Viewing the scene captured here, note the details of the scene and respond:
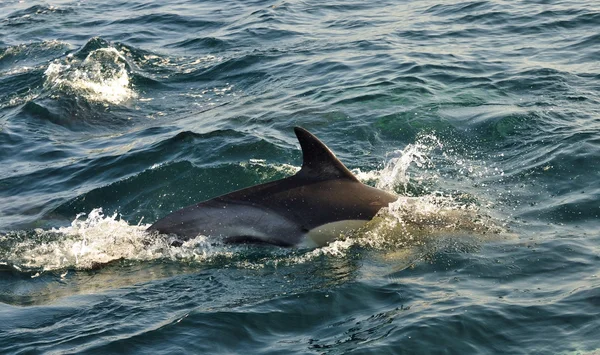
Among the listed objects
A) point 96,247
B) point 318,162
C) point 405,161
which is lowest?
point 96,247

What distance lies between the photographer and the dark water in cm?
841

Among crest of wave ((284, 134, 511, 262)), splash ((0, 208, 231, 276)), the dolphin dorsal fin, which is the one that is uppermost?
the dolphin dorsal fin

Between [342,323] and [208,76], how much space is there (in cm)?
1208

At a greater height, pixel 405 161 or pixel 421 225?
pixel 405 161

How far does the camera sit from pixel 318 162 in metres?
10.2

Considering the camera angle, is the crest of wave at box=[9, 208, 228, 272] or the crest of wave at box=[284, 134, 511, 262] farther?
the crest of wave at box=[9, 208, 228, 272]

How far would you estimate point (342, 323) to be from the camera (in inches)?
328

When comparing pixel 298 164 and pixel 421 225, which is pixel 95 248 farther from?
→ pixel 421 225

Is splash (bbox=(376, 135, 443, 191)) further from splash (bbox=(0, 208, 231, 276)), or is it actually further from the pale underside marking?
splash (bbox=(0, 208, 231, 276))

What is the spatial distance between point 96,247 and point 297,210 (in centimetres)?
260

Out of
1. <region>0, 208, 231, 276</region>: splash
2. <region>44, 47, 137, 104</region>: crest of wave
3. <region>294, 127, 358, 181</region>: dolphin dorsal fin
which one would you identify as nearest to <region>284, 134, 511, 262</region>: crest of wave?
<region>294, 127, 358, 181</region>: dolphin dorsal fin

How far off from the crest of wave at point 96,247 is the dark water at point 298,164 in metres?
0.03

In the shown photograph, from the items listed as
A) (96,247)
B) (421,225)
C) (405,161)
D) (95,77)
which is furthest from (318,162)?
(95,77)

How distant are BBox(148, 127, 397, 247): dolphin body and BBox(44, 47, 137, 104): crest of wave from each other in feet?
28.0
